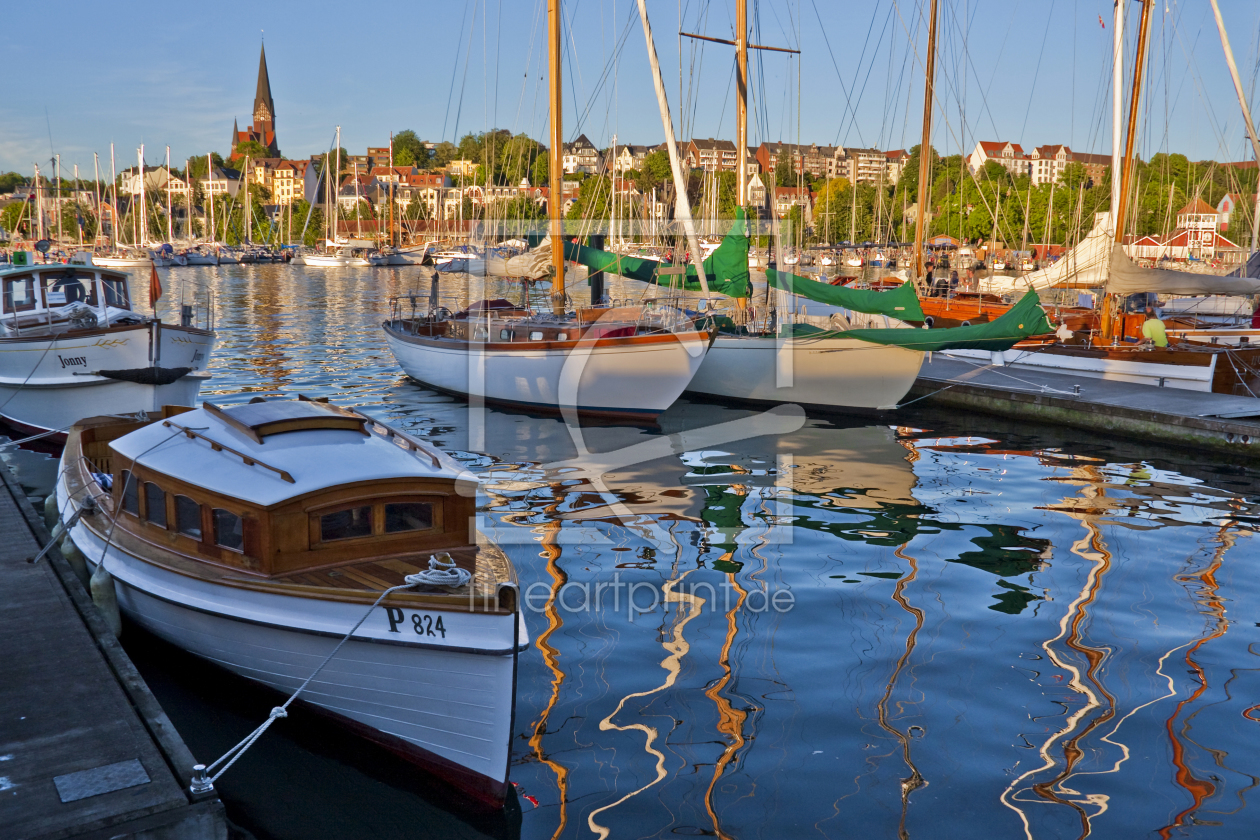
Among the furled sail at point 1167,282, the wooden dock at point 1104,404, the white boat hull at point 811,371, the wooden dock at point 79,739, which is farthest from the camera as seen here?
the white boat hull at point 811,371

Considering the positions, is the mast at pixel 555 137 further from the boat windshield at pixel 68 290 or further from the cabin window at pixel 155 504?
the cabin window at pixel 155 504

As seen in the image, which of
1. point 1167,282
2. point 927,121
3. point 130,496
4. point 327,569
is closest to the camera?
point 327,569

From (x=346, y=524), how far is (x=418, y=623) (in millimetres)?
1738

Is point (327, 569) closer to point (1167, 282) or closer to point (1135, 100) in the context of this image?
point (1167, 282)

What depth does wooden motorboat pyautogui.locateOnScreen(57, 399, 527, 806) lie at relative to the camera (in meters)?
8.16

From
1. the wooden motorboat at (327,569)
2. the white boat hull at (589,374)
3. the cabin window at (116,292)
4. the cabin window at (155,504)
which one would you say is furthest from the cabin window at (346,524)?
the cabin window at (116,292)

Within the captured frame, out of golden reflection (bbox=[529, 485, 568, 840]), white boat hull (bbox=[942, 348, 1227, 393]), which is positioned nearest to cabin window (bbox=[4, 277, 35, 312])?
golden reflection (bbox=[529, 485, 568, 840])

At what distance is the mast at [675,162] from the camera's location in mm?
24734

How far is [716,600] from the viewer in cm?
1270

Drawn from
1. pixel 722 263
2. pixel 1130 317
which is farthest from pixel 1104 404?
pixel 722 263

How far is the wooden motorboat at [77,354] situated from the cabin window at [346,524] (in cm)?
1318

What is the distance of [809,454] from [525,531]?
840cm

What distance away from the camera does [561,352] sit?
23.7 metres

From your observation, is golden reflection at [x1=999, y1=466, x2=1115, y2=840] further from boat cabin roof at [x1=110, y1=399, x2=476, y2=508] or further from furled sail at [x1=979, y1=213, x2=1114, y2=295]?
furled sail at [x1=979, y1=213, x2=1114, y2=295]
